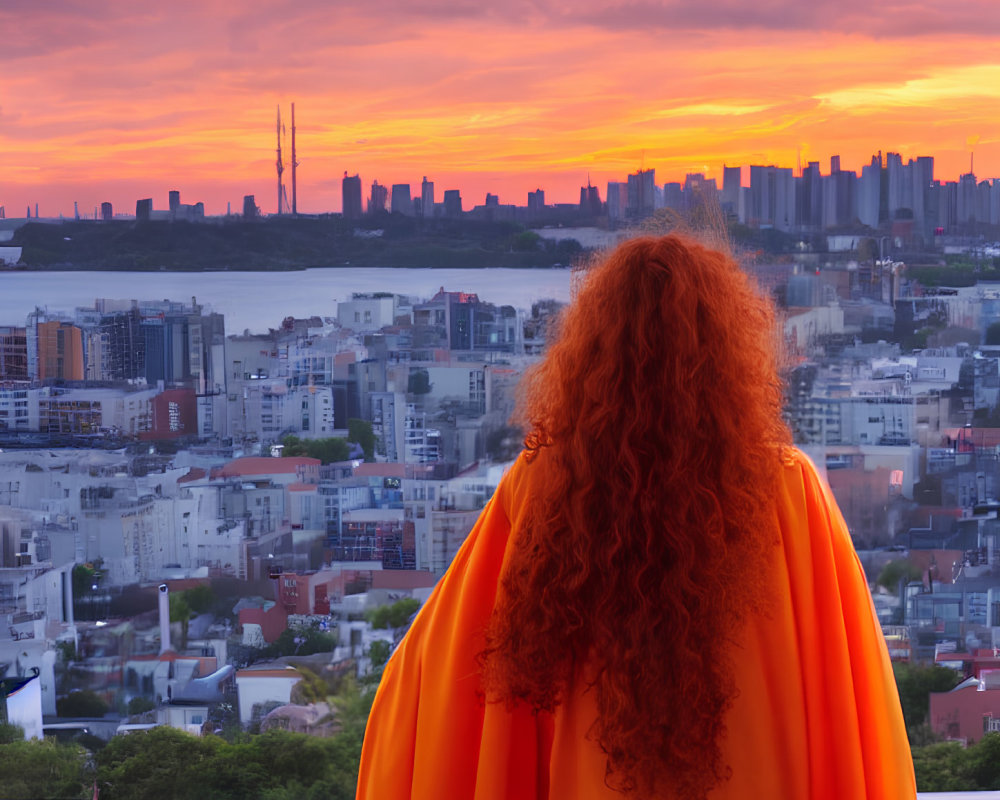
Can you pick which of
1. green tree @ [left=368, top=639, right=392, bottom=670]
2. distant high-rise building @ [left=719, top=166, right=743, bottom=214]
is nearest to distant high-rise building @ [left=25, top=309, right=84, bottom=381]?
green tree @ [left=368, top=639, right=392, bottom=670]

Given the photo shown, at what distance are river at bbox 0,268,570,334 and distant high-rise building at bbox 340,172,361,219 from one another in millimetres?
232

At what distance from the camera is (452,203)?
3.61m

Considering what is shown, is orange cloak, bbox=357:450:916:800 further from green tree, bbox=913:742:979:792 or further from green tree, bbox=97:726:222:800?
green tree, bbox=97:726:222:800

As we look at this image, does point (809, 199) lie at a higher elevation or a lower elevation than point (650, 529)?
higher

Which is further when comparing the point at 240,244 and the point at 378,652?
the point at 240,244

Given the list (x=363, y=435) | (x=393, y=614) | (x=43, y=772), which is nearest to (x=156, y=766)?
(x=43, y=772)

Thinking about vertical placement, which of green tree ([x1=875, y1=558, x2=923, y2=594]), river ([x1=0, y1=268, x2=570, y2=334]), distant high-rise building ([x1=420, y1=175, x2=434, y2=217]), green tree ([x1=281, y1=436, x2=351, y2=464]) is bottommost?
green tree ([x1=875, y1=558, x2=923, y2=594])

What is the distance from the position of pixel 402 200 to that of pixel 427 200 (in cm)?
11

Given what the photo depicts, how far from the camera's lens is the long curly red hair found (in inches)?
37.7

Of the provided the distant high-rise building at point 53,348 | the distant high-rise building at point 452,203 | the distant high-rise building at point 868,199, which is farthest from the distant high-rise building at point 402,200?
the distant high-rise building at point 868,199

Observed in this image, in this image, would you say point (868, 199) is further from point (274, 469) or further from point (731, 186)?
point (274, 469)

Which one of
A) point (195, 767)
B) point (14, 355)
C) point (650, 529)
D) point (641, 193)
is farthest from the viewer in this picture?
point (14, 355)

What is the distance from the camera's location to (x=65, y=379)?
3998mm

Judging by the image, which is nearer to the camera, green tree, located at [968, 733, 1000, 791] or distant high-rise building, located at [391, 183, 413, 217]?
green tree, located at [968, 733, 1000, 791]
